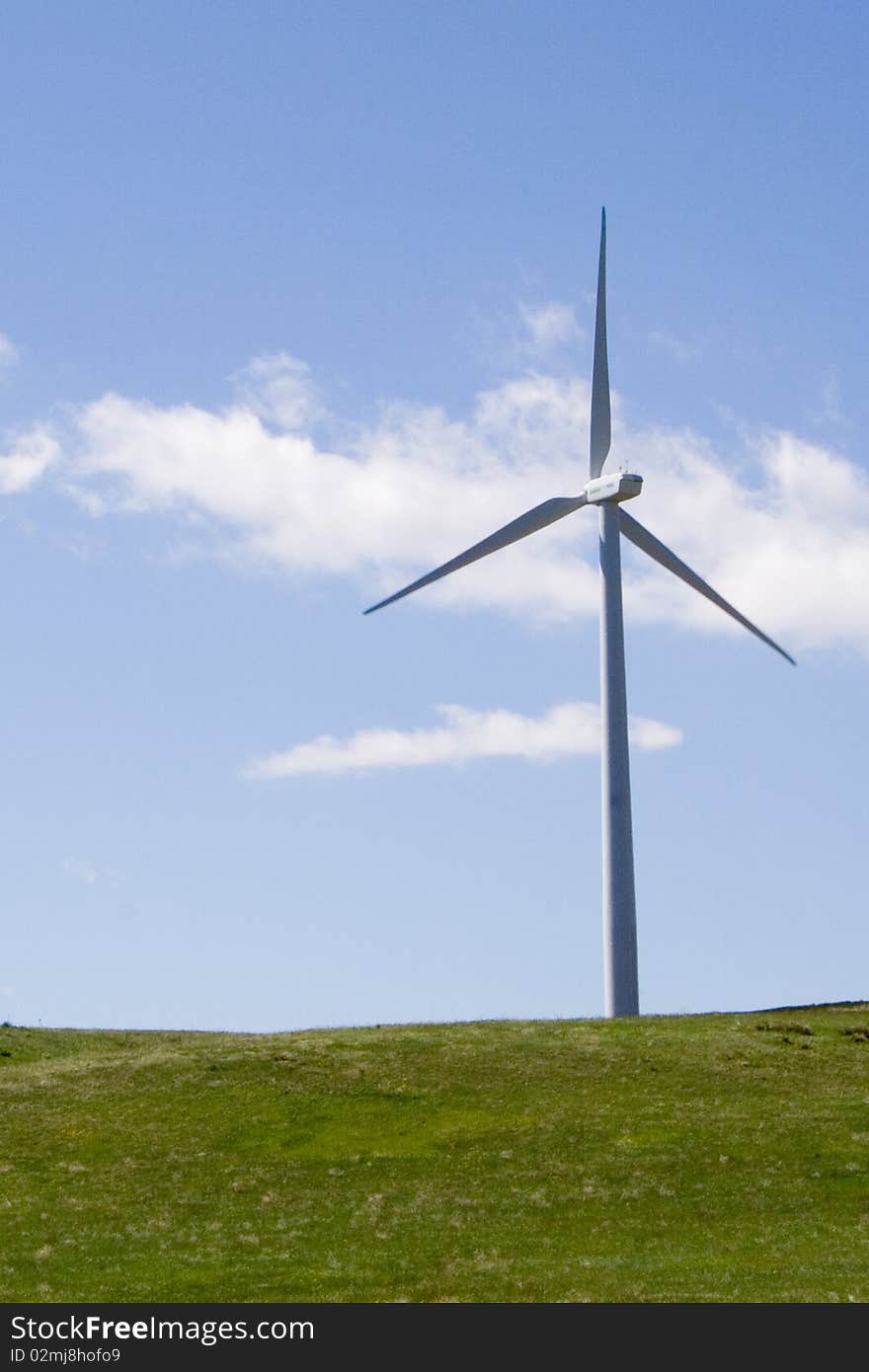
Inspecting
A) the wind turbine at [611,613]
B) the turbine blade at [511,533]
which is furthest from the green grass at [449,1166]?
the turbine blade at [511,533]

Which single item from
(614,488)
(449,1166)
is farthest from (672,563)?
(449,1166)

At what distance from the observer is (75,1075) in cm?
6353

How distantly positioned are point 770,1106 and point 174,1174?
19945 millimetres

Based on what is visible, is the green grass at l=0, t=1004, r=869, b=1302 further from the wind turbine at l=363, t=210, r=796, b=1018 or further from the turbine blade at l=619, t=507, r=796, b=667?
the turbine blade at l=619, t=507, r=796, b=667

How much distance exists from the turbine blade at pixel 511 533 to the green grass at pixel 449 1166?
72.9ft

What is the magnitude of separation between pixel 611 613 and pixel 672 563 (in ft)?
26.2

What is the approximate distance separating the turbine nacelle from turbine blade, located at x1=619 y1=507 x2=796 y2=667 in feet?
5.46

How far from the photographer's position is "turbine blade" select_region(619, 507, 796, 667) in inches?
3413

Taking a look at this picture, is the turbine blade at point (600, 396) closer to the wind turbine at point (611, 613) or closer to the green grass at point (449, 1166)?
the wind turbine at point (611, 613)

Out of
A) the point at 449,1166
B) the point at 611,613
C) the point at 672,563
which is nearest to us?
the point at 449,1166

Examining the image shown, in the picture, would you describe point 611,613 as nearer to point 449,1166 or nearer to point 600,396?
point 600,396

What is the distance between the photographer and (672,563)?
87.3 meters
